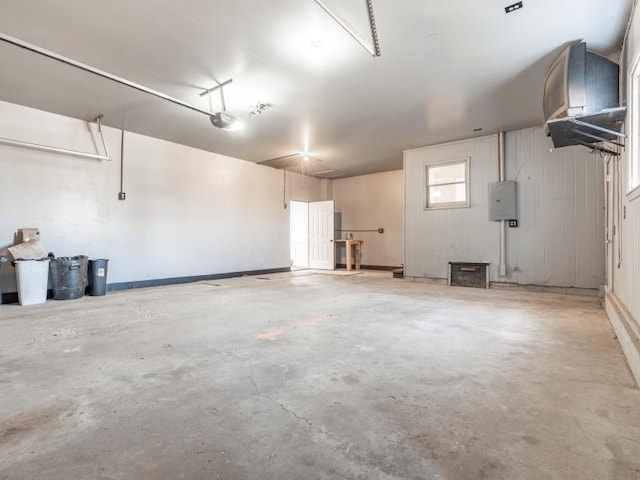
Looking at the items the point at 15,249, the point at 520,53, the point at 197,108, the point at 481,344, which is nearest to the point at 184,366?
the point at 481,344

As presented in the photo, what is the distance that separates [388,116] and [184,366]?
15.8 ft

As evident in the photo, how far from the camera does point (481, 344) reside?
2814mm

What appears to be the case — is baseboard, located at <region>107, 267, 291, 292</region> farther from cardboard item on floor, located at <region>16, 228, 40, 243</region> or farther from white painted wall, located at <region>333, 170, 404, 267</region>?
white painted wall, located at <region>333, 170, 404, 267</region>

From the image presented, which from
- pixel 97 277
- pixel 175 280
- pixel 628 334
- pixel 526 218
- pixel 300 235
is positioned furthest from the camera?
pixel 300 235

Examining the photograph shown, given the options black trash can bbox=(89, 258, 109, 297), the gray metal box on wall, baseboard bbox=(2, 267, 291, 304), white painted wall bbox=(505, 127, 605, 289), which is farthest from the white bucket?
white painted wall bbox=(505, 127, 605, 289)

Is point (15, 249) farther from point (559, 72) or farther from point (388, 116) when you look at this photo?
point (559, 72)

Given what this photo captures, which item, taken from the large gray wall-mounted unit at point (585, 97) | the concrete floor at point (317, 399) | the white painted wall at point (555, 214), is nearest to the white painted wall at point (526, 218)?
the white painted wall at point (555, 214)

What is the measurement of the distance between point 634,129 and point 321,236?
7.95 meters

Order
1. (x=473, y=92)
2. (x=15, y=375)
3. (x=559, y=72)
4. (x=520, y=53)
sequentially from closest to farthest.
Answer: (x=15, y=375) < (x=559, y=72) < (x=520, y=53) < (x=473, y=92)

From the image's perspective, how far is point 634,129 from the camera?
9.31 ft

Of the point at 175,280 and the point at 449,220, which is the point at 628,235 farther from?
the point at 175,280

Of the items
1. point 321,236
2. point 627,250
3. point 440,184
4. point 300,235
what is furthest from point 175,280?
point 627,250

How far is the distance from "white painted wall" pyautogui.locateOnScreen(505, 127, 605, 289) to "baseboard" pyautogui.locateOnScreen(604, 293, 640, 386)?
2536 millimetres

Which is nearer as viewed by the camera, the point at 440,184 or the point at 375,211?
the point at 440,184
